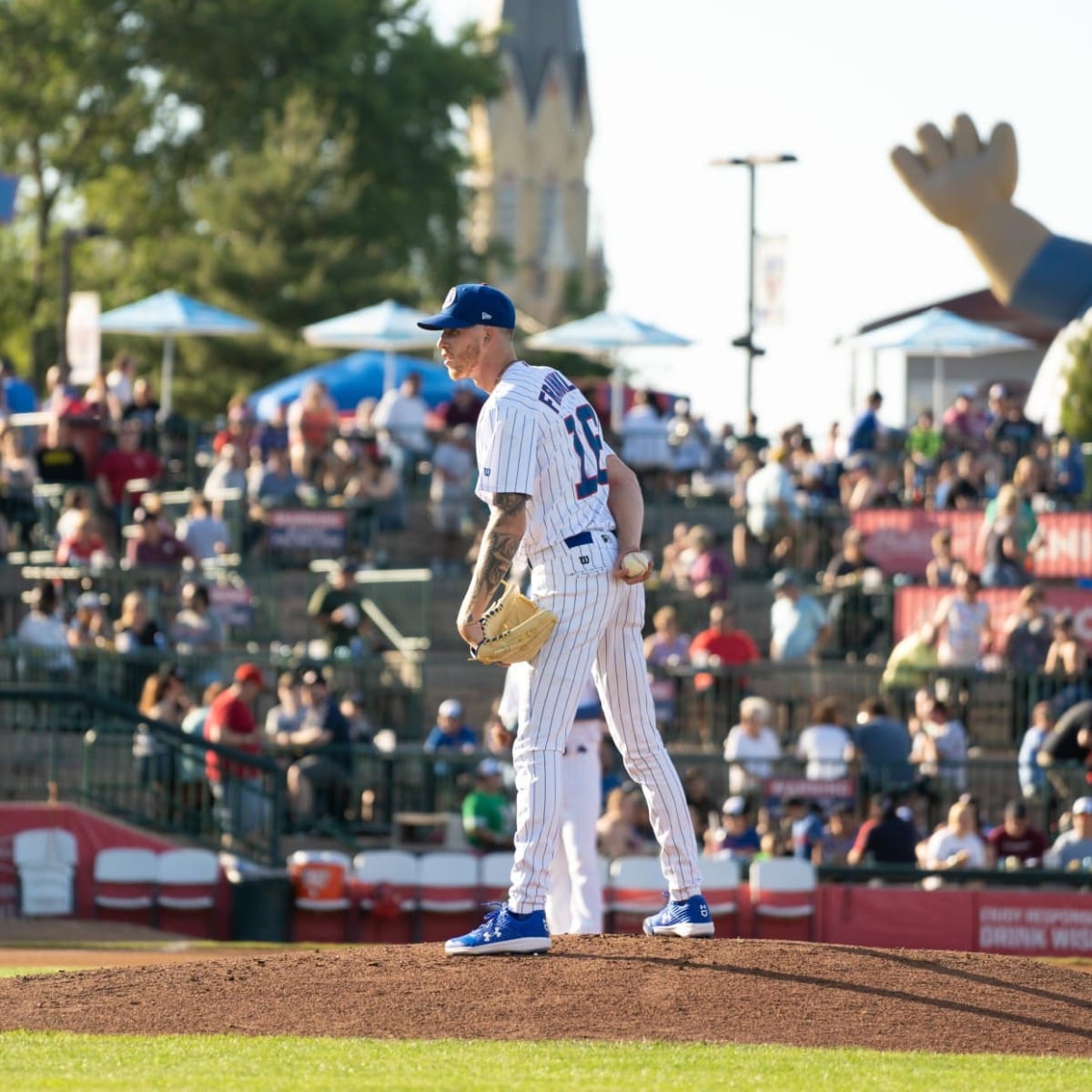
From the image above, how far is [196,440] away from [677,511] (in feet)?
17.4

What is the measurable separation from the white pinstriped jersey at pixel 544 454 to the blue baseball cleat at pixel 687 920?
1.52m

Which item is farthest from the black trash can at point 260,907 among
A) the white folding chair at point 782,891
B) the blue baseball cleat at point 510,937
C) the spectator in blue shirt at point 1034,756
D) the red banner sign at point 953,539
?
the red banner sign at point 953,539

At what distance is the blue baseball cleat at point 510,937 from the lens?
9336 millimetres

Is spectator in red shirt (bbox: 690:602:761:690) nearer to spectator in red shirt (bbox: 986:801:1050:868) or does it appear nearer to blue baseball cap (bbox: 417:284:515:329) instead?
spectator in red shirt (bbox: 986:801:1050:868)

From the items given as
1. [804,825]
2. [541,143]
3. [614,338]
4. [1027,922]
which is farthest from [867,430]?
[541,143]

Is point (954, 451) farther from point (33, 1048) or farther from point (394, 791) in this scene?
point (33, 1048)

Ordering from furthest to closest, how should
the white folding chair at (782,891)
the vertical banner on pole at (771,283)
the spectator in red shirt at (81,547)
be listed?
the vertical banner on pole at (771,283) → the spectator in red shirt at (81,547) → the white folding chair at (782,891)

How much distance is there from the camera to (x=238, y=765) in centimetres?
1970

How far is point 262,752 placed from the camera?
20.5m

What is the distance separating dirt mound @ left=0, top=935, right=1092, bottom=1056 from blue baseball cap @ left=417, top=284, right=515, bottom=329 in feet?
7.52

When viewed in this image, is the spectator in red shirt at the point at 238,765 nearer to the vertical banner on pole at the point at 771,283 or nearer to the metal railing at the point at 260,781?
the metal railing at the point at 260,781

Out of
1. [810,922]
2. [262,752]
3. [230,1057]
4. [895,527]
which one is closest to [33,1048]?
[230,1057]

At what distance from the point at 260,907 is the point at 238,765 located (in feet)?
5.02

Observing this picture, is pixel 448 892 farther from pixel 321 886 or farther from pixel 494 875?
pixel 321 886
